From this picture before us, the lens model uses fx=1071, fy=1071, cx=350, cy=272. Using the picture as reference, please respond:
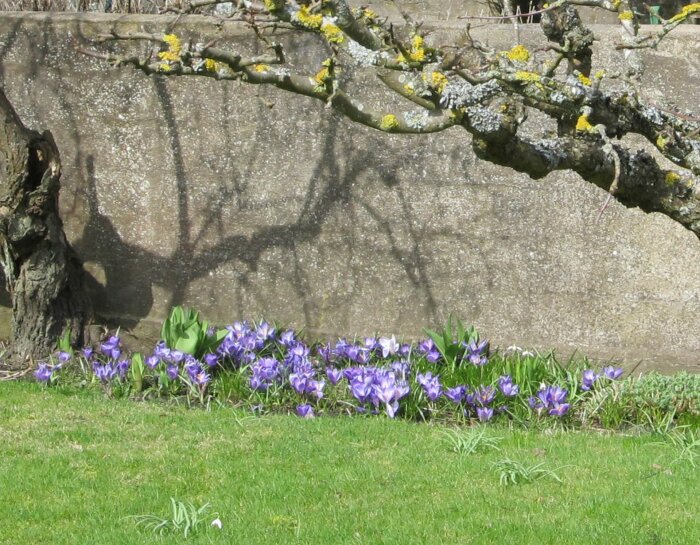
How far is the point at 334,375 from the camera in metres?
5.85

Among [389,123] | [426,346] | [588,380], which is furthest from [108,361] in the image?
[389,123]

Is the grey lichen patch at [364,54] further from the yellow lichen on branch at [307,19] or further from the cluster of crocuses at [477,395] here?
the cluster of crocuses at [477,395]

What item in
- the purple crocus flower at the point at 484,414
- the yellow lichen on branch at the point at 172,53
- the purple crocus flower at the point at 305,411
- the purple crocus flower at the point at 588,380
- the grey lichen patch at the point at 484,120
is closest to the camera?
the grey lichen patch at the point at 484,120

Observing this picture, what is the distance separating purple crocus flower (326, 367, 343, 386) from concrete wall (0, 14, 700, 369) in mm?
739

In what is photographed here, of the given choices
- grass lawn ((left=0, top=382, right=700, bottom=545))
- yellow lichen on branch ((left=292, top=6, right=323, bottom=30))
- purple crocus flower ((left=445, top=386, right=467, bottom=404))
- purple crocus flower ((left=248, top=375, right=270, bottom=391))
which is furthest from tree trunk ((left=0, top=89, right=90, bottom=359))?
yellow lichen on branch ((left=292, top=6, right=323, bottom=30))

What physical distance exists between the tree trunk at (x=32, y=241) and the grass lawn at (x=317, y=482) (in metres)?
0.84

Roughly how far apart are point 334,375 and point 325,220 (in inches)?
45.8

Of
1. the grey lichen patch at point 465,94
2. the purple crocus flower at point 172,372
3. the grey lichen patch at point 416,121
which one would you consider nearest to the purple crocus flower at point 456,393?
the purple crocus flower at point 172,372

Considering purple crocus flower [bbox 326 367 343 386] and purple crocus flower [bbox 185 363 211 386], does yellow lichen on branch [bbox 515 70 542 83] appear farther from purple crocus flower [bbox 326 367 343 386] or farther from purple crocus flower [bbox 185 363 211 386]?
purple crocus flower [bbox 185 363 211 386]

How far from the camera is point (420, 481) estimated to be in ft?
15.1

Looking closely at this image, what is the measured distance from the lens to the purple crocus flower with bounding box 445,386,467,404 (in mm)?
5539

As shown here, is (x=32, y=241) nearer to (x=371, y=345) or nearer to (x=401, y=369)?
(x=371, y=345)

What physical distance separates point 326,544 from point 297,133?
10.6 ft

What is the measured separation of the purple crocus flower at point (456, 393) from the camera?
5539 millimetres
